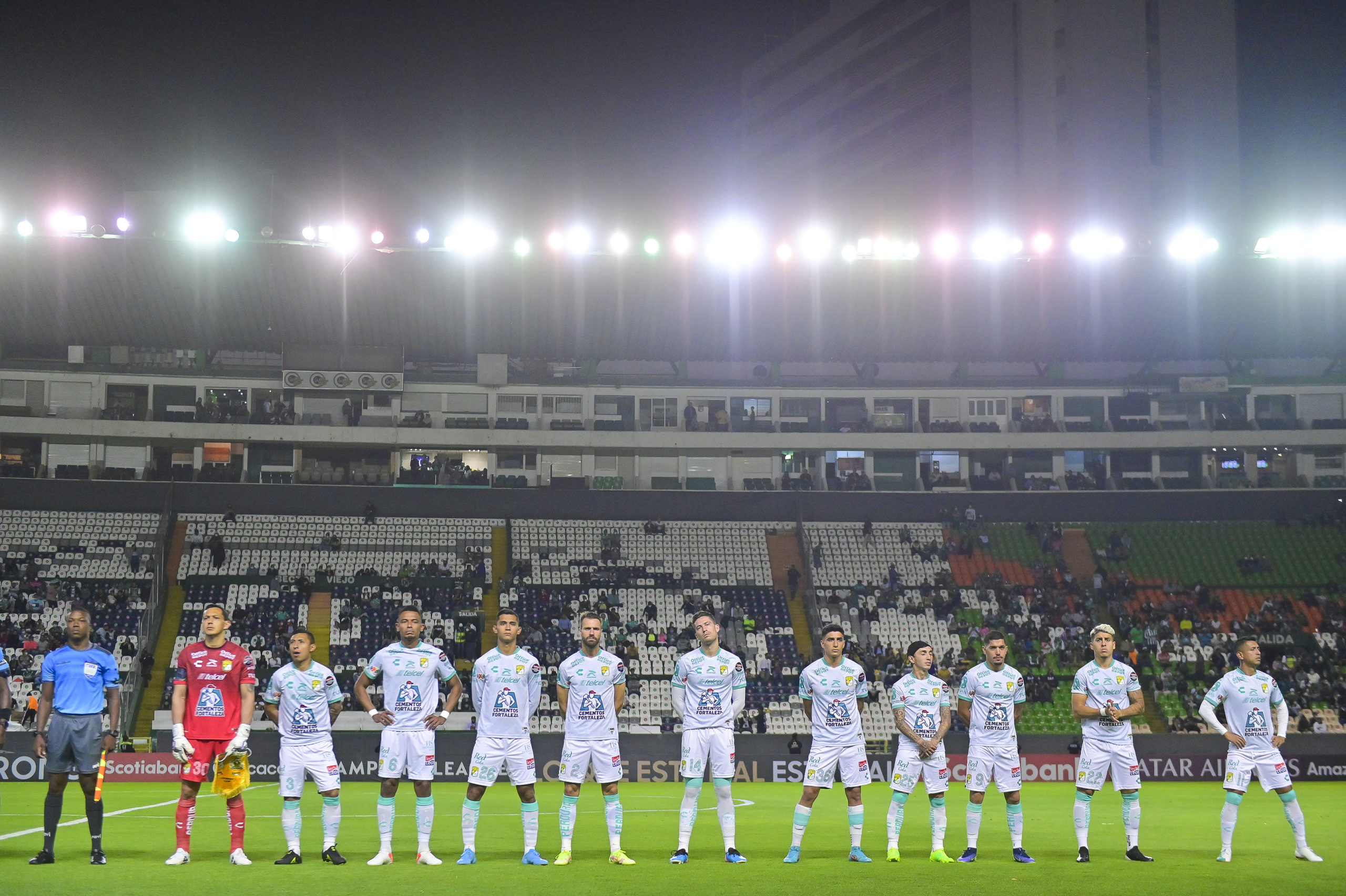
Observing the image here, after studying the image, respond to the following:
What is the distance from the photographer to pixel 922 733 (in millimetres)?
14406

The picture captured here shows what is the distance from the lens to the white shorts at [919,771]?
14.3 meters

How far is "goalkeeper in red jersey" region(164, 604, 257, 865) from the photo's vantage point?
12.9m

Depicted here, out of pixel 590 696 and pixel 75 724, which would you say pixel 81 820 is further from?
pixel 590 696

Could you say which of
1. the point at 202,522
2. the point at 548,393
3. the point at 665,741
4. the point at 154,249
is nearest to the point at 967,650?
the point at 665,741

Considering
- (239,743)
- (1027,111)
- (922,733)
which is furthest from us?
(1027,111)

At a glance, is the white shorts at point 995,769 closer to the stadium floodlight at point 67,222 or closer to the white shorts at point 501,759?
the white shorts at point 501,759

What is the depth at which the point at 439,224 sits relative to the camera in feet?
139

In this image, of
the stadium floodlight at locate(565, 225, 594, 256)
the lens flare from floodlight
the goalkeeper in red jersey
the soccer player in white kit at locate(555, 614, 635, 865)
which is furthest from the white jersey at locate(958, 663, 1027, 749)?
the lens flare from floodlight

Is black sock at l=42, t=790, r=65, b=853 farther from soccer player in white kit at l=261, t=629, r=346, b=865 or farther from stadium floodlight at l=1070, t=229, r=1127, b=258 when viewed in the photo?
stadium floodlight at l=1070, t=229, r=1127, b=258

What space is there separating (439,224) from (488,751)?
105ft

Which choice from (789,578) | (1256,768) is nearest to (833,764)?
(1256,768)

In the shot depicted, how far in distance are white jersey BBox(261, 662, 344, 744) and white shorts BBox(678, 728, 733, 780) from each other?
4.08 m

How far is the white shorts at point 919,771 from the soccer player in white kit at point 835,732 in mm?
567

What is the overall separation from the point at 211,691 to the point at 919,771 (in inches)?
330
